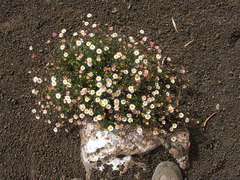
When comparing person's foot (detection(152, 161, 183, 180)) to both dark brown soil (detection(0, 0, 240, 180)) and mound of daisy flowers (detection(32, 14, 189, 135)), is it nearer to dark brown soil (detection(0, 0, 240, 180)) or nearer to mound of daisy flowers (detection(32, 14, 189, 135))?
dark brown soil (detection(0, 0, 240, 180))

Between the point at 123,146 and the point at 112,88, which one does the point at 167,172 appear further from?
the point at 112,88

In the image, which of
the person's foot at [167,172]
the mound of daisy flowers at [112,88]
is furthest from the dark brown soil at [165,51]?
the mound of daisy flowers at [112,88]

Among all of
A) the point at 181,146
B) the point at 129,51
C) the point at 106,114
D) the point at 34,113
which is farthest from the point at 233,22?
the point at 34,113

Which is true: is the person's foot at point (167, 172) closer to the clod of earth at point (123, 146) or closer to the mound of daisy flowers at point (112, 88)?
the clod of earth at point (123, 146)

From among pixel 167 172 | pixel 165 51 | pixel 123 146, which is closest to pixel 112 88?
pixel 123 146

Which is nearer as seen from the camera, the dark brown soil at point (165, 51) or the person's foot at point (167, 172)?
the person's foot at point (167, 172)

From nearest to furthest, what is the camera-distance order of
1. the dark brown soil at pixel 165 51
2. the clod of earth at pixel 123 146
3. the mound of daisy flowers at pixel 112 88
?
1. the mound of daisy flowers at pixel 112 88
2. the clod of earth at pixel 123 146
3. the dark brown soil at pixel 165 51
